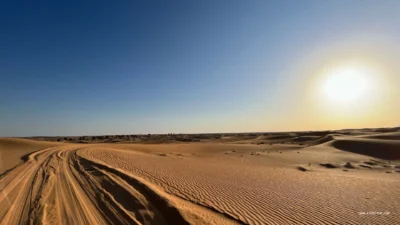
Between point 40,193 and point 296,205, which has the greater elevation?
point 40,193

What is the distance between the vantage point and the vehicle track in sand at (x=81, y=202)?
766cm

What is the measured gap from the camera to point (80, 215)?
788 cm

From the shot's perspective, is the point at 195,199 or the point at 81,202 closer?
the point at 81,202

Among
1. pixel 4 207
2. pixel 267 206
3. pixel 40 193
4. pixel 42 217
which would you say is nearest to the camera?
pixel 42 217

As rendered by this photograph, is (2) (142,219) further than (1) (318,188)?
No

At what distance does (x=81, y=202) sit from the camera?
9.17 m

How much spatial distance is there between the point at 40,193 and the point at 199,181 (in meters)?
7.05

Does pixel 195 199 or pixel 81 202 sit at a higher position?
pixel 81 202

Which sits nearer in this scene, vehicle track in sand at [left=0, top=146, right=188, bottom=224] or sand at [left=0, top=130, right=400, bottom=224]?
vehicle track in sand at [left=0, top=146, right=188, bottom=224]

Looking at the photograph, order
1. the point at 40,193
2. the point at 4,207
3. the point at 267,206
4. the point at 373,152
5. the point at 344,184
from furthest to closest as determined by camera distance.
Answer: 1. the point at 373,152
2. the point at 344,184
3. the point at 40,193
4. the point at 267,206
5. the point at 4,207

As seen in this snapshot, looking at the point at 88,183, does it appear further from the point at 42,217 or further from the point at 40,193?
the point at 42,217

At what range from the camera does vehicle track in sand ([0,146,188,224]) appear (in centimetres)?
766

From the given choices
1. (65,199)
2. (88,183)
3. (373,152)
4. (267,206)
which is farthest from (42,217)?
(373,152)

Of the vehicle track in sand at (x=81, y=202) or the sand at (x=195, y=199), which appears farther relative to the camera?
the sand at (x=195, y=199)
